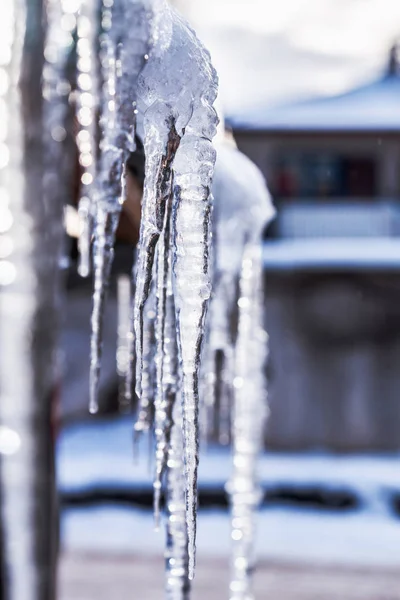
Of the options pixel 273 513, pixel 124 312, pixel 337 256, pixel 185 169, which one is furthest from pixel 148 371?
pixel 337 256

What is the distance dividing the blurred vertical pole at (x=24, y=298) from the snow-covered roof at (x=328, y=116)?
8.22m

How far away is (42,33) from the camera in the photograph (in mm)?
545

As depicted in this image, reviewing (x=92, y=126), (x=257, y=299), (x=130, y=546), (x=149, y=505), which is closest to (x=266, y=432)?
(x=149, y=505)

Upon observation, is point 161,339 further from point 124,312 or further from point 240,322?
point 124,312

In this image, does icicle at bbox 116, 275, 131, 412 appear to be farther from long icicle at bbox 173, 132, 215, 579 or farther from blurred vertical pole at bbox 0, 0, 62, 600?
blurred vertical pole at bbox 0, 0, 62, 600

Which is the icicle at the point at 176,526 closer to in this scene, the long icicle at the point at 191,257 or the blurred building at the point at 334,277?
the long icicle at the point at 191,257

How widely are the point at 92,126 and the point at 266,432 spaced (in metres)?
8.18

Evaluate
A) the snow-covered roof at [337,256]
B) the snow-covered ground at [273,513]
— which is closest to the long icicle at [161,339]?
the snow-covered ground at [273,513]

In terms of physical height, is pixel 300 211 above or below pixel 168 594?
above

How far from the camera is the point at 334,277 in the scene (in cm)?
835

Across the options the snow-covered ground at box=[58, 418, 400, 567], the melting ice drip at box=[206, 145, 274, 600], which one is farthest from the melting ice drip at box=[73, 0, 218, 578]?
the snow-covered ground at box=[58, 418, 400, 567]

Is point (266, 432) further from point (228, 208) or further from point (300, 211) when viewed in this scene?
point (228, 208)

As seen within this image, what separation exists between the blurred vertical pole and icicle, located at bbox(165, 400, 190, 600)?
1.81 feet

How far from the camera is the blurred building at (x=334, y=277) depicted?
8312mm
